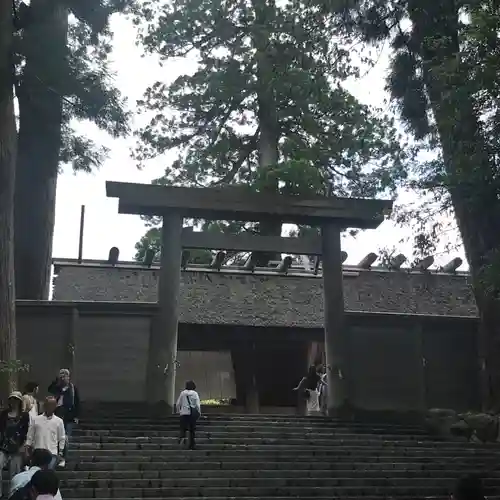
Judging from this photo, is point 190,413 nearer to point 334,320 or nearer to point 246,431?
point 246,431

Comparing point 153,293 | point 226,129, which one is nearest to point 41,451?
point 153,293

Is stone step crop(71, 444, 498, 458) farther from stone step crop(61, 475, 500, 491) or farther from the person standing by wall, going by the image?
the person standing by wall

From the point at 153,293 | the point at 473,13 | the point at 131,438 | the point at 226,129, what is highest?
the point at 226,129

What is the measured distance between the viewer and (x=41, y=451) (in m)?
4.94

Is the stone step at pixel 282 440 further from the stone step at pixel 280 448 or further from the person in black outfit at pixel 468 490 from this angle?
the person in black outfit at pixel 468 490

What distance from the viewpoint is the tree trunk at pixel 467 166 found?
7781 mm

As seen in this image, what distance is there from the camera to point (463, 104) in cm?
779

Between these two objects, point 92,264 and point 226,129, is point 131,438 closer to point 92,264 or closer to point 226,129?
point 92,264

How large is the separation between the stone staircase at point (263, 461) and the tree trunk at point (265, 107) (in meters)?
7.23

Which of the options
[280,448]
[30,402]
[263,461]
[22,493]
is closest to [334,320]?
[280,448]

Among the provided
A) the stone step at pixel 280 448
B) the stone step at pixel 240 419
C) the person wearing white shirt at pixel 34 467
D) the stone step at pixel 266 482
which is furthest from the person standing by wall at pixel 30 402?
the stone step at pixel 240 419

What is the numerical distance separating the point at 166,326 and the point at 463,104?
649 centimetres

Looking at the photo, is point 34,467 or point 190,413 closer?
point 34,467

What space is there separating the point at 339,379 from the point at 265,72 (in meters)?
8.80
